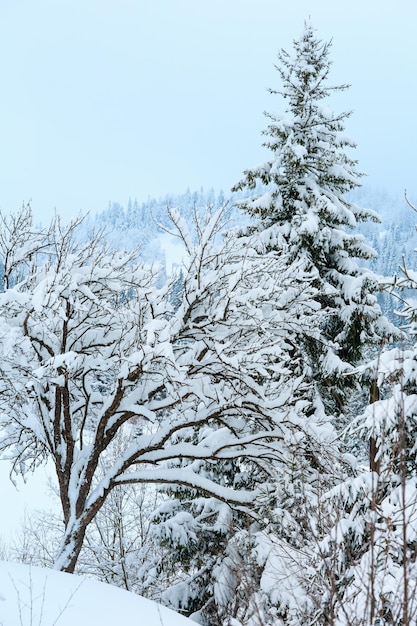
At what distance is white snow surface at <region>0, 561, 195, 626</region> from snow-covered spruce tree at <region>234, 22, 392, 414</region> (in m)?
6.89

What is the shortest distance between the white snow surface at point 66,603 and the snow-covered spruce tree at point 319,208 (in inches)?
271

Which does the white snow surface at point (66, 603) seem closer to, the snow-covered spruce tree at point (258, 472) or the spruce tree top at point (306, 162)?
the snow-covered spruce tree at point (258, 472)

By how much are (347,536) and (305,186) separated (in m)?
9.10

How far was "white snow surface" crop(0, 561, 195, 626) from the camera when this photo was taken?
4371 millimetres

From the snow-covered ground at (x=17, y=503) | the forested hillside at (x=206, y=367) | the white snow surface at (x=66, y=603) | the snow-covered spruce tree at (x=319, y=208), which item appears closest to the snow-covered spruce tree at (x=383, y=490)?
the white snow surface at (x=66, y=603)

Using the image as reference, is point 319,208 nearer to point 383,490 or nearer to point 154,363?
point 154,363

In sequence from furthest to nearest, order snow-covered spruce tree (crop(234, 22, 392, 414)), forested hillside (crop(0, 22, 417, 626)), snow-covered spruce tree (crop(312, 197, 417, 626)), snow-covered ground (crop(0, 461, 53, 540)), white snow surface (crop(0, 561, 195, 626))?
snow-covered ground (crop(0, 461, 53, 540))
snow-covered spruce tree (crop(234, 22, 392, 414))
forested hillside (crop(0, 22, 417, 626))
white snow surface (crop(0, 561, 195, 626))
snow-covered spruce tree (crop(312, 197, 417, 626))

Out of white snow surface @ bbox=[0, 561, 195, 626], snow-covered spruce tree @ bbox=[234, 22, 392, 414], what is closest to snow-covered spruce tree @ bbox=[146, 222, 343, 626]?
snow-covered spruce tree @ bbox=[234, 22, 392, 414]

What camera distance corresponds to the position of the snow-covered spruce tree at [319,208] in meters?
11.3

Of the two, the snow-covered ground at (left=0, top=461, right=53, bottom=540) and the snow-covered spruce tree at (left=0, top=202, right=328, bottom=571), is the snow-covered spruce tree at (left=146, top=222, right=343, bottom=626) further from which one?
the snow-covered ground at (left=0, top=461, right=53, bottom=540)

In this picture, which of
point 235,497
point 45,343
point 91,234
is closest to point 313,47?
point 91,234

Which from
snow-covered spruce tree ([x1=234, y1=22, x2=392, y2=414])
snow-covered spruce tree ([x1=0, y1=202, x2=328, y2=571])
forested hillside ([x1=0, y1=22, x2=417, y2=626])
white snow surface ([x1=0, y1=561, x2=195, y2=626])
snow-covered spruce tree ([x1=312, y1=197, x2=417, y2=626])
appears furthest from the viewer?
snow-covered spruce tree ([x1=234, y1=22, x2=392, y2=414])

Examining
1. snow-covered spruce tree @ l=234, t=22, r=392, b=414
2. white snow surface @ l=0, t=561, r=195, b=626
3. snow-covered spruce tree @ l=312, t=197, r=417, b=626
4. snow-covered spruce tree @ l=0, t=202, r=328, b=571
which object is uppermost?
snow-covered spruce tree @ l=234, t=22, r=392, b=414

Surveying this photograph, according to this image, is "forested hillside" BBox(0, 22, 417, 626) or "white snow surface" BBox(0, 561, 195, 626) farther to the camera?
"forested hillside" BBox(0, 22, 417, 626)
